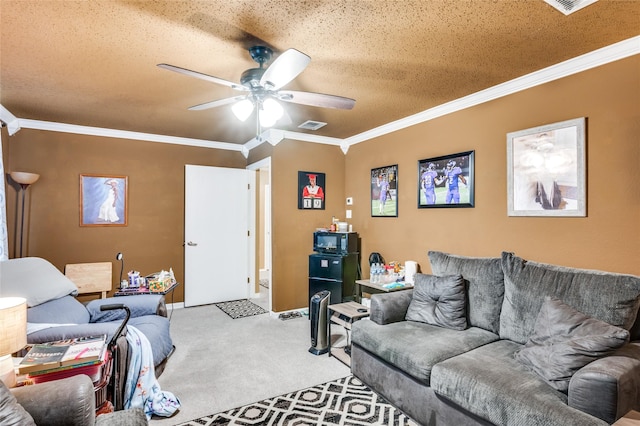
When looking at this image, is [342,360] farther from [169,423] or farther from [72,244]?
[72,244]

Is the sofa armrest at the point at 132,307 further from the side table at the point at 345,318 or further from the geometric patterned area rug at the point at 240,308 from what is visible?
the side table at the point at 345,318

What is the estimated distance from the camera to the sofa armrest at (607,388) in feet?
4.84

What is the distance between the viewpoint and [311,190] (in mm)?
4789

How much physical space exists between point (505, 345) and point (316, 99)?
2166 mm

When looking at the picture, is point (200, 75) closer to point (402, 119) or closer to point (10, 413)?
point (10, 413)

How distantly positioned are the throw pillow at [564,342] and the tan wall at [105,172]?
4509mm

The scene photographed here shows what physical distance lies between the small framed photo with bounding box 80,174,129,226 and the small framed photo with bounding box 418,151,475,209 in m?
3.94

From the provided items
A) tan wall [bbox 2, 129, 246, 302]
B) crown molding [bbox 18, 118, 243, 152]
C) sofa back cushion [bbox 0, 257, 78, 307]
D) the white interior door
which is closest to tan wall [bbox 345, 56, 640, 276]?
the white interior door

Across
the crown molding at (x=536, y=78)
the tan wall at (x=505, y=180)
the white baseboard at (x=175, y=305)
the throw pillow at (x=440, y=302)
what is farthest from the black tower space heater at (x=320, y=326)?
the white baseboard at (x=175, y=305)

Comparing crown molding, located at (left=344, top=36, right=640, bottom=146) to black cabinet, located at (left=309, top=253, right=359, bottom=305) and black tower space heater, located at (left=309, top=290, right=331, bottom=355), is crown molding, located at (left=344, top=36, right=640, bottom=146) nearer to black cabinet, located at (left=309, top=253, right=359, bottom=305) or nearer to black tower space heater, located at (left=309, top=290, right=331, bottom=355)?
black cabinet, located at (left=309, top=253, right=359, bottom=305)

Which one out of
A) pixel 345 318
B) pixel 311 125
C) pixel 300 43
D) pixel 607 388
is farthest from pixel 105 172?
pixel 607 388

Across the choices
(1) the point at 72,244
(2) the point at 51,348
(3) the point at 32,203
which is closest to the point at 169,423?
(2) the point at 51,348

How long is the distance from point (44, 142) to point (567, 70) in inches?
218

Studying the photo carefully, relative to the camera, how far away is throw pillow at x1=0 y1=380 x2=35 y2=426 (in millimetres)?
1107
